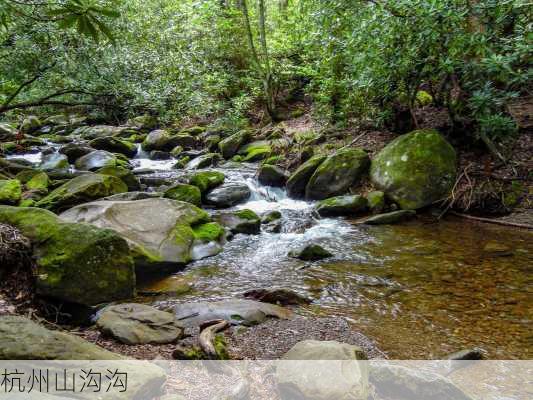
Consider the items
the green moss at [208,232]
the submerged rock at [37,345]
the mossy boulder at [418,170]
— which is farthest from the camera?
the mossy boulder at [418,170]

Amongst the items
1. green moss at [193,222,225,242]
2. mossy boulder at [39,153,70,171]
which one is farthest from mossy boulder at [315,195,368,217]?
mossy boulder at [39,153,70,171]

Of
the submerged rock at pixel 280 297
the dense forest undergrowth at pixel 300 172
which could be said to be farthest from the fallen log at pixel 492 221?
the submerged rock at pixel 280 297

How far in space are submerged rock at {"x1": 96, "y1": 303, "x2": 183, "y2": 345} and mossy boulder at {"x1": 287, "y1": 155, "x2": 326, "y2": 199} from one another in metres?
5.86

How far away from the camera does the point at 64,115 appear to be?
19.5 metres

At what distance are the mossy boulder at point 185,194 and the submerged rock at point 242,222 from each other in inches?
30.4

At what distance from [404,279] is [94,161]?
8.78 meters

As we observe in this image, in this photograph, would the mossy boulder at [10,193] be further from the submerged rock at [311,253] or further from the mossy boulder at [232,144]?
the mossy boulder at [232,144]

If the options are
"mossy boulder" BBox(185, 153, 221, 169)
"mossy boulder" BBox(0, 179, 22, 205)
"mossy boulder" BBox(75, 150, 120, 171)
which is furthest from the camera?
"mossy boulder" BBox(185, 153, 221, 169)

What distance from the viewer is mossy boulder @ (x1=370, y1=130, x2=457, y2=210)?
25.1ft

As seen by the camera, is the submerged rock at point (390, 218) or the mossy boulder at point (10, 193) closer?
the mossy boulder at point (10, 193)

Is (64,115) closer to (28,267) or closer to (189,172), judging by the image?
(189,172)

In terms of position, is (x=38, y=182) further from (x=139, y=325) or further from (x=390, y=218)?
(x=390, y=218)

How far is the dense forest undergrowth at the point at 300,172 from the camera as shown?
4.02m

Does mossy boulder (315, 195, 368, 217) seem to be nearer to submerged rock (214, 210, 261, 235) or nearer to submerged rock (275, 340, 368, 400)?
submerged rock (214, 210, 261, 235)
